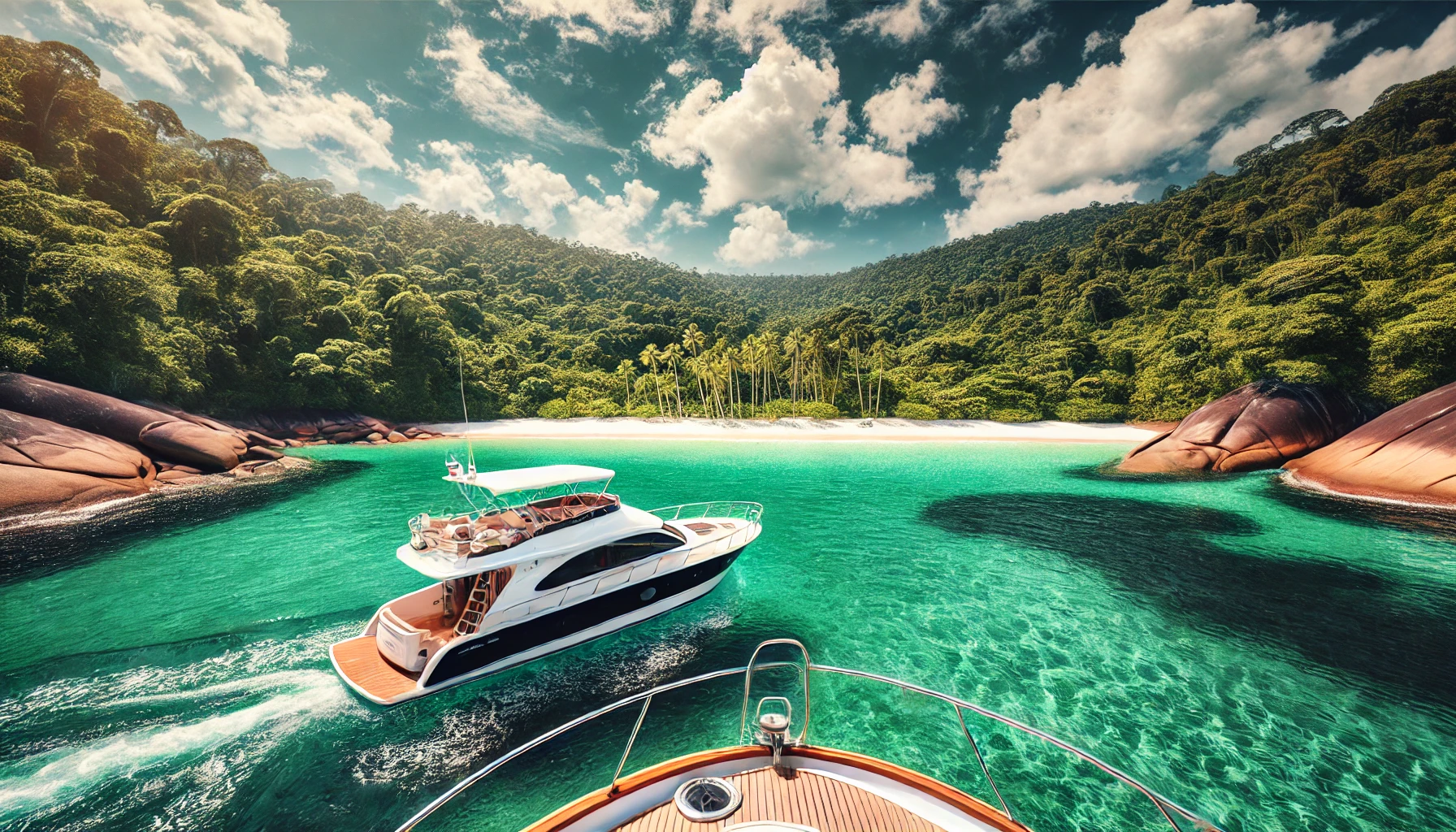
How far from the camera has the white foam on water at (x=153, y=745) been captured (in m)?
5.68

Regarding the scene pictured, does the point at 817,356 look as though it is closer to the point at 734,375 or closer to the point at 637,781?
the point at 734,375

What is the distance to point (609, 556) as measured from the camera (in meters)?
9.20

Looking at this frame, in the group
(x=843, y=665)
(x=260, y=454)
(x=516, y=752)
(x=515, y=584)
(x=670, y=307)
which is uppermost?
(x=670, y=307)

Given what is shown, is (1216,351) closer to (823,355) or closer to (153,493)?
(823,355)

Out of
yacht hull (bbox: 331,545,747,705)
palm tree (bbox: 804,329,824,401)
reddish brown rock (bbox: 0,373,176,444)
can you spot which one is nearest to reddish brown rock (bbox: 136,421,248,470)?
reddish brown rock (bbox: 0,373,176,444)

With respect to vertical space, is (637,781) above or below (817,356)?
below

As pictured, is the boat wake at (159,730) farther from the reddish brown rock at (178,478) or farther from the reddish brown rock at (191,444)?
the reddish brown rock at (191,444)

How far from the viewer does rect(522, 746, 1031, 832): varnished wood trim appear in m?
3.59

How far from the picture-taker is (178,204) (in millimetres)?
31234

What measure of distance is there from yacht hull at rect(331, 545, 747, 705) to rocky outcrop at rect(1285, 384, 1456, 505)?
84.7 ft

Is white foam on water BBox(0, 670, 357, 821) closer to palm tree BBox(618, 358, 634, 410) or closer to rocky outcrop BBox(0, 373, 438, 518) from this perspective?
rocky outcrop BBox(0, 373, 438, 518)

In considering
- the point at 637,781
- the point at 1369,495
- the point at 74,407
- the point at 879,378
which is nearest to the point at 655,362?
the point at 879,378

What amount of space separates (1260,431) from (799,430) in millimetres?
26947

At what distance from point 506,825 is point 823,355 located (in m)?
45.5
